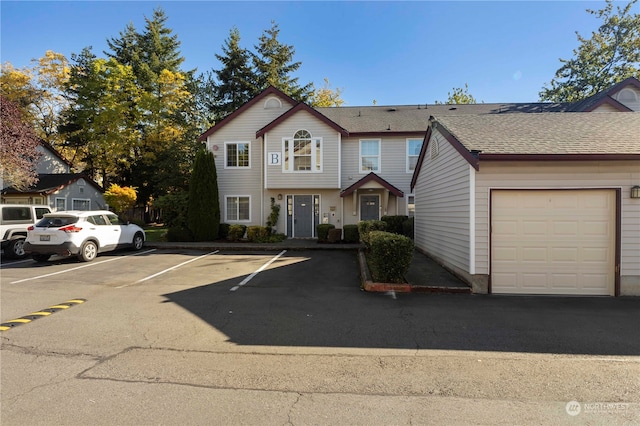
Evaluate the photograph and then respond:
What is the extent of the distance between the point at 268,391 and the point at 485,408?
2088 millimetres

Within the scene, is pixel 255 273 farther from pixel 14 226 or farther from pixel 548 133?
pixel 14 226

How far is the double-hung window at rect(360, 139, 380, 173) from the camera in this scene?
58.1 ft

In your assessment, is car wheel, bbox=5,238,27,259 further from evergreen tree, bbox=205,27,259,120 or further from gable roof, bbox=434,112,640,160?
evergreen tree, bbox=205,27,259,120

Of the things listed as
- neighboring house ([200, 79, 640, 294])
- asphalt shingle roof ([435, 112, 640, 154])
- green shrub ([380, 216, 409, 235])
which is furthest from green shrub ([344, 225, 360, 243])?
asphalt shingle roof ([435, 112, 640, 154])

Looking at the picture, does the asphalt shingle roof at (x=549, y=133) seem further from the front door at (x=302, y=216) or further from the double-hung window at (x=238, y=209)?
the double-hung window at (x=238, y=209)

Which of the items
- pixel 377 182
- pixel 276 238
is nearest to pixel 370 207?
pixel 377 182

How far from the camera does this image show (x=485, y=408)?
298cm

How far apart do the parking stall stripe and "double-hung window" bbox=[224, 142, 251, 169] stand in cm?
1279

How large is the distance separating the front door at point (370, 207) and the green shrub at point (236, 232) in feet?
21.4

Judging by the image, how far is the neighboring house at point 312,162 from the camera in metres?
17.1

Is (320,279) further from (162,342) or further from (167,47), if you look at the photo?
(167,47)

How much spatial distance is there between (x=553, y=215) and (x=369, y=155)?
11325mm

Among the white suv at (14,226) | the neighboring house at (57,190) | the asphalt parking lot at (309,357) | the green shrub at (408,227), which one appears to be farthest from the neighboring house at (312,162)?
the neighboring house at (57,190)

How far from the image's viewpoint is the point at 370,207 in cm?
1762
